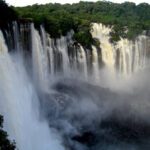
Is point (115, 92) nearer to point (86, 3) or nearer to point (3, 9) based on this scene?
point (3, 9)

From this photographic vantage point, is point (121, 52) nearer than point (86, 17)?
Yes

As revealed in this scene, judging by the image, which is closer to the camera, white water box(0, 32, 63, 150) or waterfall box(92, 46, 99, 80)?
white water box(0, 32, 63, 150)

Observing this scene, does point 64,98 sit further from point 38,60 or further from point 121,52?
point 121,52

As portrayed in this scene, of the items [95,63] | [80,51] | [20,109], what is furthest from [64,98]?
[95,63]

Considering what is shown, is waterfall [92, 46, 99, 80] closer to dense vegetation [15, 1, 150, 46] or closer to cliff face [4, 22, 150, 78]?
cliff face [4, 22, 150, 78]

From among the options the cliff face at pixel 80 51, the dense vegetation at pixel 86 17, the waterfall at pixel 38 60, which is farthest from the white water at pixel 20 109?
the dense vegetation at pixel 86 17

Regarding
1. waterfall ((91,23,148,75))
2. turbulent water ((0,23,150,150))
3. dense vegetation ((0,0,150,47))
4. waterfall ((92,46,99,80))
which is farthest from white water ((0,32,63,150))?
waterfall ((91,23,148,75))

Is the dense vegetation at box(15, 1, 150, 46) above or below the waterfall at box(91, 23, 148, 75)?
above

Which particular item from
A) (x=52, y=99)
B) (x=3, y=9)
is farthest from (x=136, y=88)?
(x=3, y=9)
